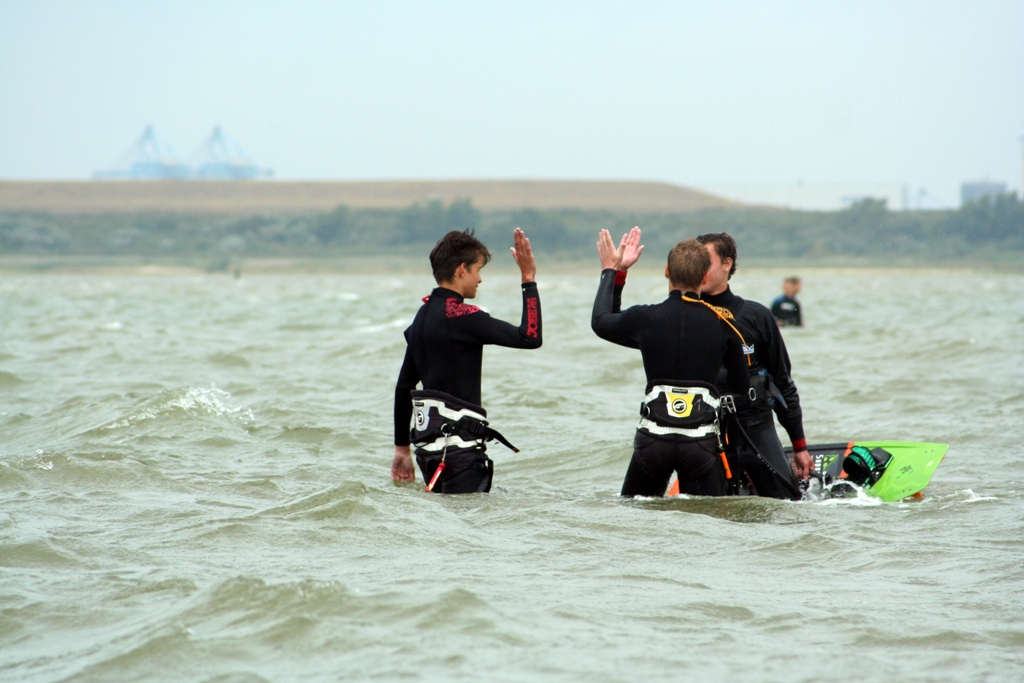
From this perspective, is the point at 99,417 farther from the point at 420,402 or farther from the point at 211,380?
the point at 420,402

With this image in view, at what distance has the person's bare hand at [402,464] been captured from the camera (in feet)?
20.3

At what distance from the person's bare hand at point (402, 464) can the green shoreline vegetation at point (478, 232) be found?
91.1 metres

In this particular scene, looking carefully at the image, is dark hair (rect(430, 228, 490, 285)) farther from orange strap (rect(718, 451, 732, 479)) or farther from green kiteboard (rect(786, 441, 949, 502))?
green kiteboard (rect(786, 441, 949, 502))

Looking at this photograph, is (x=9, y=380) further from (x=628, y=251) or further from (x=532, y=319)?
(x=628, y=251)

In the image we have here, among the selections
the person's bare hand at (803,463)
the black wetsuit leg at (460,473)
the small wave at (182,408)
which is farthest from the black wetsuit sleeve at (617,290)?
the small wave at (182,408)

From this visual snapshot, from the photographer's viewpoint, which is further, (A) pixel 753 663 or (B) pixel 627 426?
(B) pixel 627 426

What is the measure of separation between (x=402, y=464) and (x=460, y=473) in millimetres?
383

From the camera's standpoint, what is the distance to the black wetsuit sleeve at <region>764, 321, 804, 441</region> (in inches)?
233

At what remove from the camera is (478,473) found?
6.12 meters

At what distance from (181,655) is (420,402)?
2.35 meters

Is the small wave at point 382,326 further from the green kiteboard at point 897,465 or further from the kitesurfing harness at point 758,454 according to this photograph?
the kitesurfing harness at point 758,454

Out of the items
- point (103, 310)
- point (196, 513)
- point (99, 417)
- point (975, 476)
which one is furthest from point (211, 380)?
point (103, 310)

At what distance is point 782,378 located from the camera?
19.4 feet

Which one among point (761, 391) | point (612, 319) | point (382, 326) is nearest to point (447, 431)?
point (612, 319)
